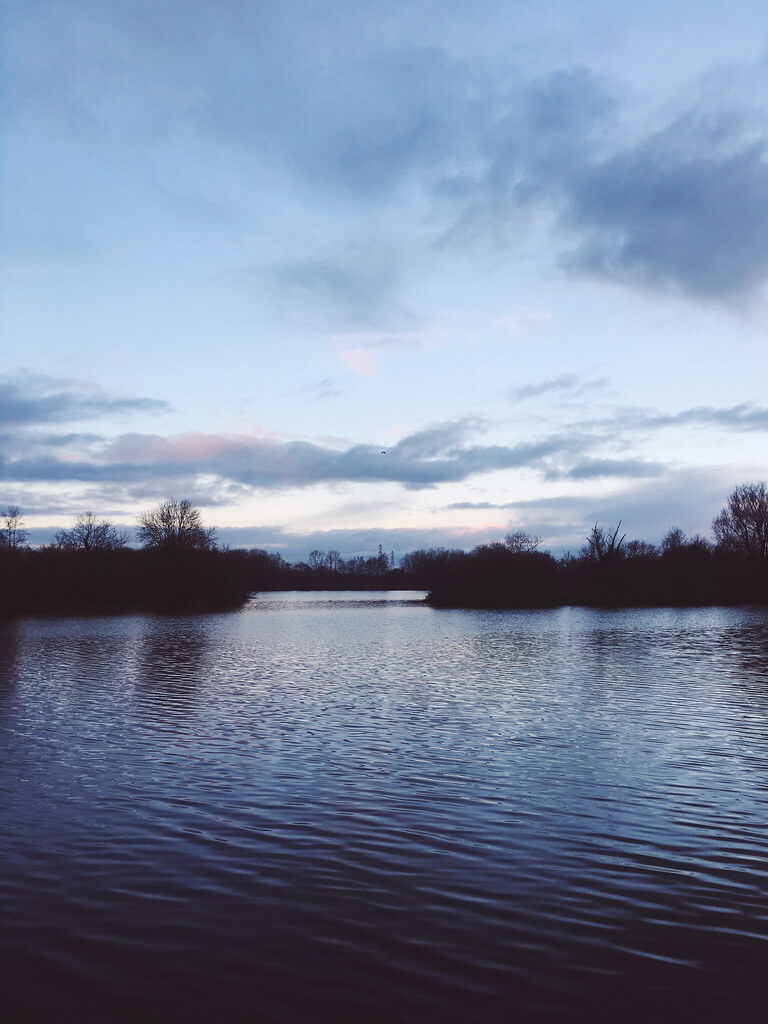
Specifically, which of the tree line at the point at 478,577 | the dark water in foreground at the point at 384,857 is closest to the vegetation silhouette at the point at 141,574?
the tree line at the point at 478,577

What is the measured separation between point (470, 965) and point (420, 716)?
11118 millimetres

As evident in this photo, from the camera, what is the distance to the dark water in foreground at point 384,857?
5.41 m

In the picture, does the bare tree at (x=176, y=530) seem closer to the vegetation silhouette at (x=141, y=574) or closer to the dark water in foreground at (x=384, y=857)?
the vegetation silhouette at (x=141, y=574)

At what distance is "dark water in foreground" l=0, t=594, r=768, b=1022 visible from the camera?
541 centimetres

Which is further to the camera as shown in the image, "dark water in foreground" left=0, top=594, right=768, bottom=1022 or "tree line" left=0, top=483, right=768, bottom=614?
"tree line" left=0, top=483, right=768, bottom=614

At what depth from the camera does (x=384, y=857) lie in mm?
8102

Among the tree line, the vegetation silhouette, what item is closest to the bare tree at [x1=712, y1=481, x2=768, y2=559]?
the tree line

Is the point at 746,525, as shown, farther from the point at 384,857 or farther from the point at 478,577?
the point at 384,857

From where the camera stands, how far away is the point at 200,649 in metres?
34.1

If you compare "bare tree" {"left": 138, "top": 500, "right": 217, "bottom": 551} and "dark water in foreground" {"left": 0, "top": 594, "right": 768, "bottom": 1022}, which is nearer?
"dark water in foreground" {"left": 0, "top": 594, "right": 768, "bottom": 1022}

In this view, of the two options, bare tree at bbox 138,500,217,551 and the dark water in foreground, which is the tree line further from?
the dark water in foreground

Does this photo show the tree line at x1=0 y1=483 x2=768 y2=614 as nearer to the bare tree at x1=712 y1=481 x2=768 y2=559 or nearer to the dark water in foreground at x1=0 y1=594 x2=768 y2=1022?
the bare tree at x1=712 y1=481 x2=768 y2=559

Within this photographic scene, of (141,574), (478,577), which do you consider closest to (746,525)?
(478,577)

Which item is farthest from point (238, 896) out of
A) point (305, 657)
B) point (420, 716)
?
point (305, 657)
